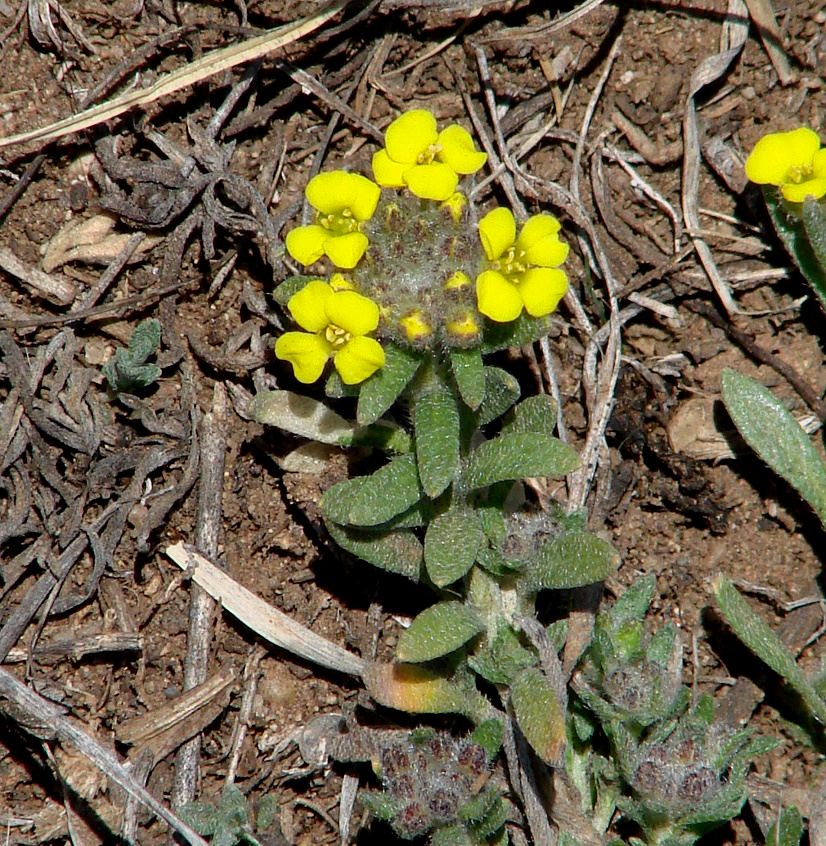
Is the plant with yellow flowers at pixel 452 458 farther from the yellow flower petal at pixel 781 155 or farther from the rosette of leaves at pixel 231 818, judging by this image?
the yellow flower petal at pixel 781 155

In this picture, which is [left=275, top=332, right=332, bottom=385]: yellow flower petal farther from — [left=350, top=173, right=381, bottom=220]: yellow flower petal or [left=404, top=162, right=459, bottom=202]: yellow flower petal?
[left=404, top=162, right=459, bottom=202]: yellow flower petal

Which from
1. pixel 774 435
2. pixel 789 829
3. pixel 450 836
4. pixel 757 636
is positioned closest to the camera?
pixel 450 836

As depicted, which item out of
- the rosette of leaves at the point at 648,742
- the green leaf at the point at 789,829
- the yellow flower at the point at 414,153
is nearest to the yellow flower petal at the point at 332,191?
the yellow flower at the point at 414,153

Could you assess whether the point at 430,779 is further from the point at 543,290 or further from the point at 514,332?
the point at 543,290

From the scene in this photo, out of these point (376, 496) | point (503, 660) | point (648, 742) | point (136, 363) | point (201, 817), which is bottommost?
point (201, 817)

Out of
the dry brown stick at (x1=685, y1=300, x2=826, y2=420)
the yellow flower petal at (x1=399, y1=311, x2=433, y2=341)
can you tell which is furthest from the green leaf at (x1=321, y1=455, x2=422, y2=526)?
the dry brown stick at (x1=685, y1=300, x2=826, y2=420)

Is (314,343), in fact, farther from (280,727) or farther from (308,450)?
(280,727)

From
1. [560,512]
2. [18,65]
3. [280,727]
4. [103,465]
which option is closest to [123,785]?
[280,727]

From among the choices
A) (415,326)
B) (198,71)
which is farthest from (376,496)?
(198,71)
